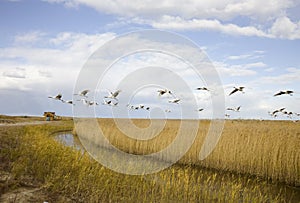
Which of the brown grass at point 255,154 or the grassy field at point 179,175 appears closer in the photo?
the grassy field at point 179,175

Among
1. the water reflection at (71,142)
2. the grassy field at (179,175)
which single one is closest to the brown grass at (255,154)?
the grassy field at (179,175)

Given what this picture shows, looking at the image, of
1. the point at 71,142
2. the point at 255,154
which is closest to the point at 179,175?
the point at 255,154

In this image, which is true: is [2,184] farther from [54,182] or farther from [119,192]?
[119,192]

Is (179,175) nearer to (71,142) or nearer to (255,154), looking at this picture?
(255,154)

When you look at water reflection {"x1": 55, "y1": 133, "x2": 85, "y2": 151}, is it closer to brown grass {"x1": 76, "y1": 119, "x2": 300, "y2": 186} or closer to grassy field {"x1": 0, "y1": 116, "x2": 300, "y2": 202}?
grassy field {"x1": 0, "y1": 116, "x2": 300, "y2": 202}

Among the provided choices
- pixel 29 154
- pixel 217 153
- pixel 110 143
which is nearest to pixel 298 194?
pixel 217 153

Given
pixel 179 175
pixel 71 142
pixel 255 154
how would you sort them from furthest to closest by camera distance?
1. pixel 71 142
2. pixel 255 154
3. pixel 179 175

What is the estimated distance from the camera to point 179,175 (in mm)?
8195

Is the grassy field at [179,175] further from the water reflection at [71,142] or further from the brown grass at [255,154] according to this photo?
the water reflection at [71,142]

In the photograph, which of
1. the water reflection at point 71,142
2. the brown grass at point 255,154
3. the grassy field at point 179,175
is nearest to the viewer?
the grassy field at point 179,175

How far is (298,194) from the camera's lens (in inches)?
374

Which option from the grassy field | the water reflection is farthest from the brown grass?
the water reflection

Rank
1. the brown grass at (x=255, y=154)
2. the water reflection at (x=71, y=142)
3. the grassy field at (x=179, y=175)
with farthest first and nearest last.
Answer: the water reflection at (x=71, y=142)
the brown grass at (x=255, y=154)
the grassy field at (x=179, y=175)

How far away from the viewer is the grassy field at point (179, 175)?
22.5 ft
